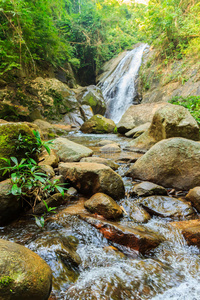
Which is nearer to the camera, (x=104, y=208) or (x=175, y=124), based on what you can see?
(x=104, y=208)

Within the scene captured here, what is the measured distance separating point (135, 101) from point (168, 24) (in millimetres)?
5140

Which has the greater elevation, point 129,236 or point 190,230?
point 129,236

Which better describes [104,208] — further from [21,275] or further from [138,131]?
[138,131]

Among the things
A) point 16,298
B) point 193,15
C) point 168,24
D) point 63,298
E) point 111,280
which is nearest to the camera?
point 16,298

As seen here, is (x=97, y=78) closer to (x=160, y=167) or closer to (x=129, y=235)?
(x=160, y=167)

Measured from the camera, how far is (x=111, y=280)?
1.65 metres

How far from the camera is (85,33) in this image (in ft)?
55.4

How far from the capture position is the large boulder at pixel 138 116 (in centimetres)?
911

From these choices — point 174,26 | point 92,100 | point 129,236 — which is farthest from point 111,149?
point 174,26

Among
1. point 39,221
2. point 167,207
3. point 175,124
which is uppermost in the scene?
point 175,124

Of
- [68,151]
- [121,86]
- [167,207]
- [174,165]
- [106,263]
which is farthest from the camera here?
[121,86]

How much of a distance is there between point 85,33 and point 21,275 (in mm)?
19654

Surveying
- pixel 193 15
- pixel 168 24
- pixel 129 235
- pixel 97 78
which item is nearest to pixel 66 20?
pixel 97 78

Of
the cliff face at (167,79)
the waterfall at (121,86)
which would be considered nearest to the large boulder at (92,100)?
the waterfall at (121,86)
